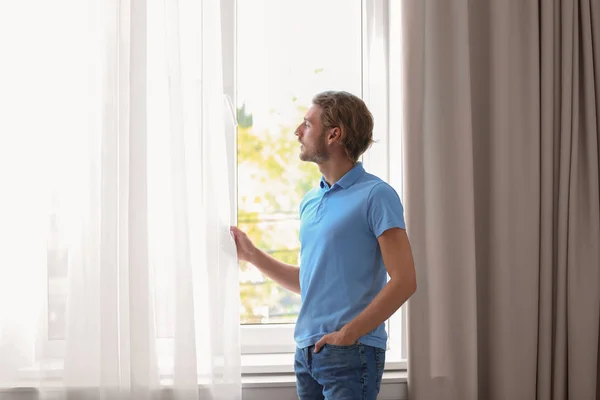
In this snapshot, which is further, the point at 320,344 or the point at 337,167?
the point at 337,167

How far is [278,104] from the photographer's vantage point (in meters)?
2.40

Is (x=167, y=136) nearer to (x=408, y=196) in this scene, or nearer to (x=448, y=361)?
(x=408, y=196)

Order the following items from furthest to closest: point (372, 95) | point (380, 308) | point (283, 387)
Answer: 1. point (372, 95)
2. point (283, 387)
3. point (380, 308)

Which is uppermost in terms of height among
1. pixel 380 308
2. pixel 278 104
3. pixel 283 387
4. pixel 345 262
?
pixel 278 104

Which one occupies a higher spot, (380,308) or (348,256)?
(348,256)

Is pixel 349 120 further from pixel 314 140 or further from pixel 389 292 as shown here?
pixel 389 292

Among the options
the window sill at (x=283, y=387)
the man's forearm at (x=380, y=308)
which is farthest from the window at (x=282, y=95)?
the man's forearm at (x=380, y=308)

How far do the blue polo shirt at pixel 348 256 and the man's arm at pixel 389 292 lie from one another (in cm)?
4

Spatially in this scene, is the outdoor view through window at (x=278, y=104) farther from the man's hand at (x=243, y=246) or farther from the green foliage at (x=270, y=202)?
the man's hand at (x=243, y=246)

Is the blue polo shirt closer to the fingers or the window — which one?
the fingers

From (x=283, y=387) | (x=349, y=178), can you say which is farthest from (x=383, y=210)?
(x=283, y=387)

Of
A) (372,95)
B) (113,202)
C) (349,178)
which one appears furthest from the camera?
(372,95)

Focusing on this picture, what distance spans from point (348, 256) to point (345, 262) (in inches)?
0.7

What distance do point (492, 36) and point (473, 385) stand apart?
113 cm
